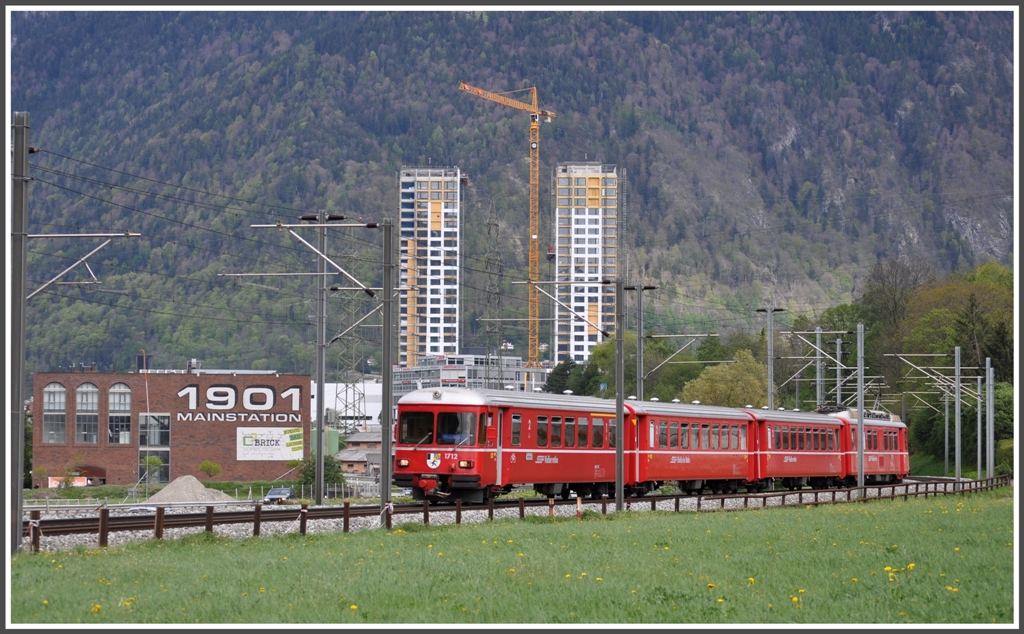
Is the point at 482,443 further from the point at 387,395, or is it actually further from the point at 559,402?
the point at 387,395

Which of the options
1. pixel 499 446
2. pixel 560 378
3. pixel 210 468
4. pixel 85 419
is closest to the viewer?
pixel 499 446

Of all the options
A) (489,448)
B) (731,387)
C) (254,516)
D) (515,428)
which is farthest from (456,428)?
(731,387)

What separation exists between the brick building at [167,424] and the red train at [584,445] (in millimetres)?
62248

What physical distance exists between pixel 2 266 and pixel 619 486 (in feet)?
68.4

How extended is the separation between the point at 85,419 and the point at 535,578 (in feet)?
298

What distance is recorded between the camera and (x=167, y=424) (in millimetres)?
107375

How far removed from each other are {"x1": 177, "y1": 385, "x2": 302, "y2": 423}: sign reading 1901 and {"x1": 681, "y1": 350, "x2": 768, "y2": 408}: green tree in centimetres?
3306

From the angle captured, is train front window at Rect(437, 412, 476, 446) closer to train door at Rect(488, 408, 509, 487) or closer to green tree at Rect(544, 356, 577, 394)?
train door at Rect(488, 408, 509, 487)

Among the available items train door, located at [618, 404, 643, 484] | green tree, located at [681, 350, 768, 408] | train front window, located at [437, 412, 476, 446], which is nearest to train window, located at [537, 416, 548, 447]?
train front window, located at [437, 412, 476, 446]

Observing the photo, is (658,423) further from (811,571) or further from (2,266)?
(2,266)

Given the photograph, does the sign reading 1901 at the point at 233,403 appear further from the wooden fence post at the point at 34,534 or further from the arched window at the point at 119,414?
the wooden fence post at the point at 34,534

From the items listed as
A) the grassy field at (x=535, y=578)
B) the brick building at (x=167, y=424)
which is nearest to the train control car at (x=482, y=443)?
the grassy field at (x=535, y=578)

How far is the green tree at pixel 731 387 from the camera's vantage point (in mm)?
97125

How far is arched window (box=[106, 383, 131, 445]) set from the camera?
104m
